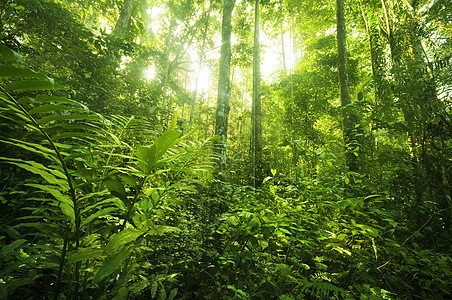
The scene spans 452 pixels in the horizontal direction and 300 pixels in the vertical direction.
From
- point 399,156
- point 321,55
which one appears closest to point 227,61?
point 399,156

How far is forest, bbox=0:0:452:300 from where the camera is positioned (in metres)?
0.81

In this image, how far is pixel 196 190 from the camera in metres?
1.30

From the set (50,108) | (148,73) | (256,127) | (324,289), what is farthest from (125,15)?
(324,289)

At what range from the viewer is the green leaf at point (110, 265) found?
63cm

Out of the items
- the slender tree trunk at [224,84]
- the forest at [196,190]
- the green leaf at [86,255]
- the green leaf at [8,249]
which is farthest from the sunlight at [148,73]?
the green leaf at [86,255]

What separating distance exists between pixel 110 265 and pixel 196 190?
680mm

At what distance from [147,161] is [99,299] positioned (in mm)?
673

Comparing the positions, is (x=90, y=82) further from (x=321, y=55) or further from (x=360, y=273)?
(x=321, y=55)

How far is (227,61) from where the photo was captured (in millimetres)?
4262

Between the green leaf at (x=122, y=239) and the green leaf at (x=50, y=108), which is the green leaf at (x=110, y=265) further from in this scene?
the green leaf at (x=50, y=108)

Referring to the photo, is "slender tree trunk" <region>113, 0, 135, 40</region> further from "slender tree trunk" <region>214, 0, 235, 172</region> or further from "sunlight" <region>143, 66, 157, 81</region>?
"slender tree trunk" <region>214, 0, 235, 172</region>

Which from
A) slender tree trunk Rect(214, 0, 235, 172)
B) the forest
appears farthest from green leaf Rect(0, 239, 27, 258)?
slender tree trunk Rect(214, 0, 235, 172)

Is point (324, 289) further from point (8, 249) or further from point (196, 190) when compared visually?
point (8, 249)

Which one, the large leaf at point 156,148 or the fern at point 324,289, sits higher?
the large leaf at point 156,148
